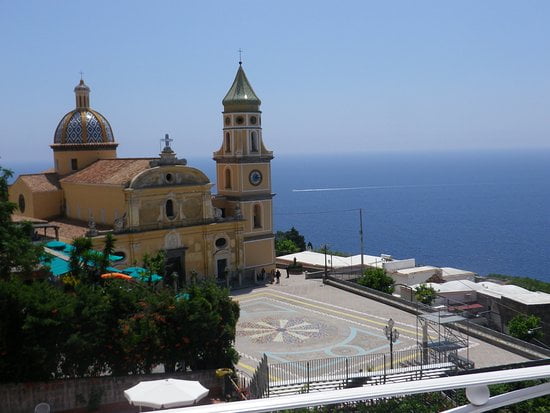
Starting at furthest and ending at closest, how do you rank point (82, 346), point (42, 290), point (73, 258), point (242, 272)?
point (242, 272)
point (73, 258)
point (42, 290)
point (82, 346)

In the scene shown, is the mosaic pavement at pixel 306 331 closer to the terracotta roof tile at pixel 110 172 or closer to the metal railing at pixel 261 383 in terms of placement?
the metal railing at pixel 261 383

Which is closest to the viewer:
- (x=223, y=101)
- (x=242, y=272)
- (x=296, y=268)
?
(x=242, y=272)

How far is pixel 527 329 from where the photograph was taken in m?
25.7

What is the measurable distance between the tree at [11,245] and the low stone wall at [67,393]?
14.7 ft

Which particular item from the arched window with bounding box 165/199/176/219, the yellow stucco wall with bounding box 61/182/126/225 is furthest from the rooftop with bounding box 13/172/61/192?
the arched window with bounding box 165/199/176/219

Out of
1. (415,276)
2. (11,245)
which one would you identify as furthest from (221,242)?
(11,245)

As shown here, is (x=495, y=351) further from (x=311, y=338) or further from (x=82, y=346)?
(x=82, y=346)

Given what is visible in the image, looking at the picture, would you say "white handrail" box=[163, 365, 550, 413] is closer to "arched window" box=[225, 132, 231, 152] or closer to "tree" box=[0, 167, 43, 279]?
"tree" box=[0, 167, 43, 279]

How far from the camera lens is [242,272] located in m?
36.5

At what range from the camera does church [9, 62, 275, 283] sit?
32844 mm

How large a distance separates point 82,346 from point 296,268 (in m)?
25.4

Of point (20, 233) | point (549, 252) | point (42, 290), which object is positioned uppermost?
point (20, 233)

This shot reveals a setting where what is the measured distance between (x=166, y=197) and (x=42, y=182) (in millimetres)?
10054

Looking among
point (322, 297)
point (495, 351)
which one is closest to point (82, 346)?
point (495, 351)
